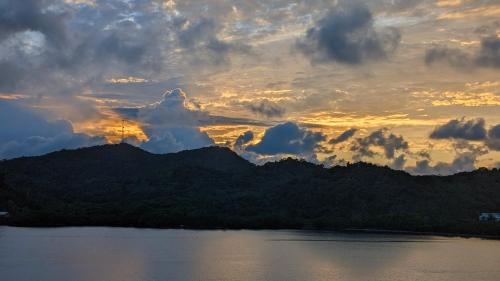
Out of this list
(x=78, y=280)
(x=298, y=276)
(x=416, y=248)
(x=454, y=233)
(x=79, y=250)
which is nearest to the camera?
(x=78, y=280)

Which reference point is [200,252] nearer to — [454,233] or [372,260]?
[372,260]

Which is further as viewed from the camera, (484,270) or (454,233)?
(454,233)

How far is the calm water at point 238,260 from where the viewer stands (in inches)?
3506

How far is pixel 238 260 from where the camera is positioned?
A: 108562 mm

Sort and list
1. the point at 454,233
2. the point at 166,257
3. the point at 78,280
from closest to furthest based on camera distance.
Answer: the point at 78,280
the point at 166,257
the point at 454,233

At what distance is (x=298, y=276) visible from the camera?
88.9m

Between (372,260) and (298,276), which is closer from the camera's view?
(298,276)

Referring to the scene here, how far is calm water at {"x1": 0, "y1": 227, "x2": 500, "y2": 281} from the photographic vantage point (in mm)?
89062

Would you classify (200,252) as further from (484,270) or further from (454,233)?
(454,233)

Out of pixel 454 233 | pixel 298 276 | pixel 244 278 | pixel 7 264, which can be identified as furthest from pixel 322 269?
pixel 454 233

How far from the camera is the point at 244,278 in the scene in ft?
279

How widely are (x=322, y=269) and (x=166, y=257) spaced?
1162 inches

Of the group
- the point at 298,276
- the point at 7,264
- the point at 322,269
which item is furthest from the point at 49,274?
the point at 322,269

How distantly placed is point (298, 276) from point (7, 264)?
43.2 m
